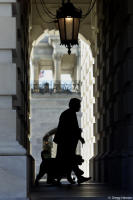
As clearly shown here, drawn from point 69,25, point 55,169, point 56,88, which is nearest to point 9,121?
point 69,25

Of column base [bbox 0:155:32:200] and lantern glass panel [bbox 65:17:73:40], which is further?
lantern glass panel [bbox 65:17:73:40]

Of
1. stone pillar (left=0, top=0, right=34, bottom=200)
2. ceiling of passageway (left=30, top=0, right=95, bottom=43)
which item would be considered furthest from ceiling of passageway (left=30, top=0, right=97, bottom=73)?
stone pillar (left=0, top=0, right=34, bottom=200)

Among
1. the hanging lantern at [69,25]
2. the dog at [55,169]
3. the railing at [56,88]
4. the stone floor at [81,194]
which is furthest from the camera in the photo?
the railing at [56,88]

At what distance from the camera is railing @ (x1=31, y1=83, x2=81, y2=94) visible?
49188 mm

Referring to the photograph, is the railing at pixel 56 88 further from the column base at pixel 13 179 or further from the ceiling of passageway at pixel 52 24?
the column base at pixel 13 179

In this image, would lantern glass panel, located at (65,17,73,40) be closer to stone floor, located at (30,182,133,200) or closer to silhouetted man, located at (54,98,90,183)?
silhouetted man, located at (54,98,90,183)

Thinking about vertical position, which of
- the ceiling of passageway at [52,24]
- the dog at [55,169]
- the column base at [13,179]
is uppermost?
the ceiling of passageway at [52,24]

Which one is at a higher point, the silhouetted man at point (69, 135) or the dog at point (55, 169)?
the silhouetted man at point (69, 135)

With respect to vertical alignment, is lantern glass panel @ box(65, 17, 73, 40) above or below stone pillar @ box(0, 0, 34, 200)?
above

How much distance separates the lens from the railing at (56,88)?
49188mm

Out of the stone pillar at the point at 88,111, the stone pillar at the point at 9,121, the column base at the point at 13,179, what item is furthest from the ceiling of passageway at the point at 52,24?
the column base at the point at 13,179

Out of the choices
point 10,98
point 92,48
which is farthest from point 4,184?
point 92,48

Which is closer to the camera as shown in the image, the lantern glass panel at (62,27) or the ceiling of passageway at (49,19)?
the lantern glass panel at (62,27)

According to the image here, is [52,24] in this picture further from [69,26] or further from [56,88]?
[56,88]
